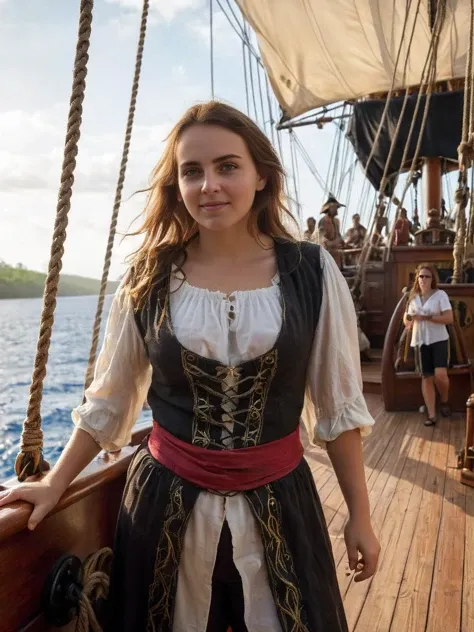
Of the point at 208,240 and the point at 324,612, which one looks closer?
the point at 324,612

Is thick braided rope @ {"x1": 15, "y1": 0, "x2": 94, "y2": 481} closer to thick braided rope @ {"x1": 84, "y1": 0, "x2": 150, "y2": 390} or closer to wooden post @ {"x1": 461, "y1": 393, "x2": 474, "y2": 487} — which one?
thick braided rope @ {"x1": 84, "y1": 0, "x2": 150, "y2": 390}

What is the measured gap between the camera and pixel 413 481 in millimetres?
2877

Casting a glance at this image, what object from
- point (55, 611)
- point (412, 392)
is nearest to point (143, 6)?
point (55, 611)

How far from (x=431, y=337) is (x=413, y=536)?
2207 millimetres

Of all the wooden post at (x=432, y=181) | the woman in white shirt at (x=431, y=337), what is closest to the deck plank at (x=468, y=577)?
the woman in white shirt at (x=431, y=337)

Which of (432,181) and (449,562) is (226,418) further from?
(432,181)

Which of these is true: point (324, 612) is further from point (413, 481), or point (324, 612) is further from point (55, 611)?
point (413, 481)

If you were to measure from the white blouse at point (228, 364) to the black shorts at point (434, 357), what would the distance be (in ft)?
10.8

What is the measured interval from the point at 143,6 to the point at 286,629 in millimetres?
1549

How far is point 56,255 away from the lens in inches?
44.1

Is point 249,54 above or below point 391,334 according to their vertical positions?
above

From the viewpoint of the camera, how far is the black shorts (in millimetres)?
4184

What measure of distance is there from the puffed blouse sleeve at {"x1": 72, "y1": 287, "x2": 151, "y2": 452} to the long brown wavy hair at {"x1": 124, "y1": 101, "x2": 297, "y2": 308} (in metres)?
0.05

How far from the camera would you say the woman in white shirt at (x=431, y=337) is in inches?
164
